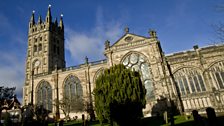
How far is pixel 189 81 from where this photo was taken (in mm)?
31531

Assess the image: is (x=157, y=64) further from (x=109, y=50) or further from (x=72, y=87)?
(x=72, y=87)

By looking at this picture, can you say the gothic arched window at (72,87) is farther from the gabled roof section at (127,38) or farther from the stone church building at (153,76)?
the gabled roof section at (127,38)

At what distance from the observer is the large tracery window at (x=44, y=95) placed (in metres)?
42.1

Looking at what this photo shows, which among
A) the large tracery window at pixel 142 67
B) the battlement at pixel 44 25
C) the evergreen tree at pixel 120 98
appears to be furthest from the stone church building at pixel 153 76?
the battlement at pixel 44 25

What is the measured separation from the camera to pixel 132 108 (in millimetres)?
18969

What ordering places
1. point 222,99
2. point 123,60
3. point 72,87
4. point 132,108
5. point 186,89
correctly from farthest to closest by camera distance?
point 72,87, point 123,60, point 186,89, point 222,99, point 132,108

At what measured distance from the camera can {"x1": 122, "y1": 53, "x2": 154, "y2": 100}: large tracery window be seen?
32.8 meters

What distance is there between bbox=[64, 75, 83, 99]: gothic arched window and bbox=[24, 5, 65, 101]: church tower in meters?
9.89

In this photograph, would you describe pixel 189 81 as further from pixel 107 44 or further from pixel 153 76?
pixel 107 44

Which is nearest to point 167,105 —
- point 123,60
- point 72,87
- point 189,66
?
point 189,66

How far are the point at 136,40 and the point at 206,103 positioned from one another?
15.7 meters

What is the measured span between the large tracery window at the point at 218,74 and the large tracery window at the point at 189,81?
69.6 inches

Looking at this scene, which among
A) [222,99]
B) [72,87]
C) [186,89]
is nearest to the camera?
[222,99]

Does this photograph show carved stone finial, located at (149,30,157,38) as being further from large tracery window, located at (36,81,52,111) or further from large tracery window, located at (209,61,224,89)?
large tracery window, located at (36,81,52,111)
